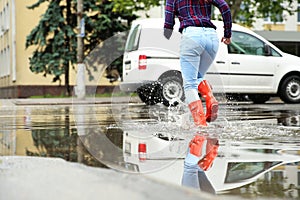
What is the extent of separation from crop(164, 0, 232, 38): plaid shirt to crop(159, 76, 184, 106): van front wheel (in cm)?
592

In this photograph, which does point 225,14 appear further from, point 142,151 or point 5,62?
point 5,62

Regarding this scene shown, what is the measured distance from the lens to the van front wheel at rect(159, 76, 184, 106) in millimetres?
12587

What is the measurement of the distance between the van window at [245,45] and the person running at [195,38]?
26.1ft

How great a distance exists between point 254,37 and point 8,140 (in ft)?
32.9

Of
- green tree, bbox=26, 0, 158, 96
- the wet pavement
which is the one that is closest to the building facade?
green tree, bbox=26, 0, 158, 96

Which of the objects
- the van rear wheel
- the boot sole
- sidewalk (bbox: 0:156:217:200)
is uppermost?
the van rear wheel

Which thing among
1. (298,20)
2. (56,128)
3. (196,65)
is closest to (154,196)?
(196,65)

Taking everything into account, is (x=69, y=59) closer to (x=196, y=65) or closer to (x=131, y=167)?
(x=196, y=65)

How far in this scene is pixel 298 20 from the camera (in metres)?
37.0

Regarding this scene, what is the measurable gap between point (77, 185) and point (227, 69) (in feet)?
37.7

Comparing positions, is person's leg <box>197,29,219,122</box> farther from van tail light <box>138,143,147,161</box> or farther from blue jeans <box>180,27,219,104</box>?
van tail light <box>138,143,147,161</box>

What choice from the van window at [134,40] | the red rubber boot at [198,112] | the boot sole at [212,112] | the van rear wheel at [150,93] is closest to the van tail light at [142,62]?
the van window at [134,40]

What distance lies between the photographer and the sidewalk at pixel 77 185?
3055 mm

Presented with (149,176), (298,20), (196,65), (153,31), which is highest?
(298,20)
